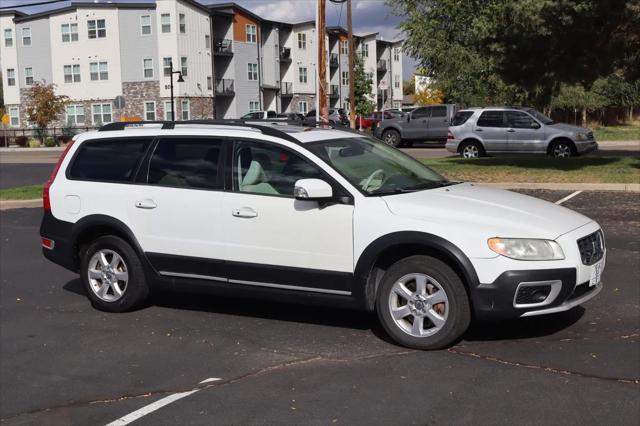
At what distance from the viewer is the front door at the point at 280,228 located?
232 inches

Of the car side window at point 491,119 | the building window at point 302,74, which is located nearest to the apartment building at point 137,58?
the building window at point 302,74

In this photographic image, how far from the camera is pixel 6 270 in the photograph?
30.5ft

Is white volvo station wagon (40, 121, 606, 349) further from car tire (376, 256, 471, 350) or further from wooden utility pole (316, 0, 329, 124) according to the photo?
wooden utility pole (316, 0, 329, 124)

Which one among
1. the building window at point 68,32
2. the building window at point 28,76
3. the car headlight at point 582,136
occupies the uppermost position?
the building window at point 68,32

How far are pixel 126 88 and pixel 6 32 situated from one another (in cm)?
1207

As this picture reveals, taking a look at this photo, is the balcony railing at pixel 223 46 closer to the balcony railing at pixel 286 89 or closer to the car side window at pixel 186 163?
the balcony railing at pixel 286 89

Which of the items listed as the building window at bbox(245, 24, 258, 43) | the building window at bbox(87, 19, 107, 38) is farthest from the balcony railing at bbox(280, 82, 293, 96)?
the building window at bbox(87, 19, 107, 38)

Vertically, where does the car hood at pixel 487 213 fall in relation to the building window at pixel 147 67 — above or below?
below

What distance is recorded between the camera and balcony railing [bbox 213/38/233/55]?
62.0m

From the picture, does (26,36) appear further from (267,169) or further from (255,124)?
(267,169)

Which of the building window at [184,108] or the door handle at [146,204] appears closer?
the door handle at [146,204]

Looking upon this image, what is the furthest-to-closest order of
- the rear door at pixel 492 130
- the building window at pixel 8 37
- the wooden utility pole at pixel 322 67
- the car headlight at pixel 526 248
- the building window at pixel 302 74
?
the building window at pixel 302 74 < the building window at pixel 8 37 < the rear door at pixel 492 130 < the wooden utility pole at pixel 322 67 < the car headlight at pixel 526 248

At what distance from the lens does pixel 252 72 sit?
216 ft

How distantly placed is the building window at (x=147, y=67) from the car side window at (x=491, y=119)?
39504mm
